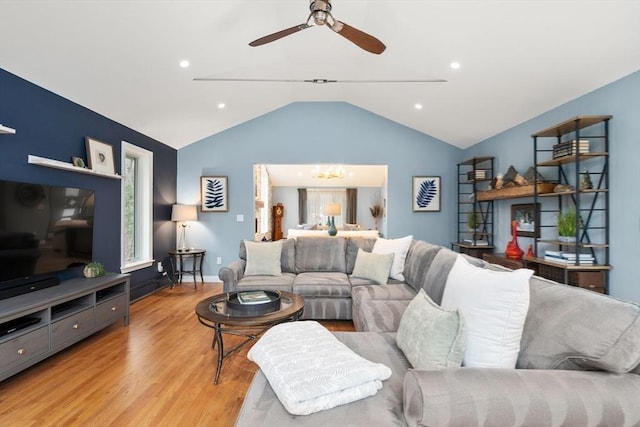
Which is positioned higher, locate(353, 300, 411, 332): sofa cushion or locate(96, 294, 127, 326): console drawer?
locate(353, 300, 411, 332): sofa cushion

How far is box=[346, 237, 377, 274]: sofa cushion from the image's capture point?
4121 mm

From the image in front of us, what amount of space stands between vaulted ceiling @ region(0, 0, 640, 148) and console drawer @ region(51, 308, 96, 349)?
6.91 ft

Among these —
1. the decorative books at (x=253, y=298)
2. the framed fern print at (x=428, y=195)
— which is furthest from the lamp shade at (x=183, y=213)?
A: the framed fern print at (x=428, y=195)

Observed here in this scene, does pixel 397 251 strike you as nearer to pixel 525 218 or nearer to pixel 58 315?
pixel 525 218

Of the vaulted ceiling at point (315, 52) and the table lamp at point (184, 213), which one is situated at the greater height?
the vaulted ceiling at point (315, 52)

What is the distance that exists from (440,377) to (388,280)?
8.32 ft

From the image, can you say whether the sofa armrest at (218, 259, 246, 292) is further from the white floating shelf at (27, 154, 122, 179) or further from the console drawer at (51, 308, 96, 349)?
the white floating shelf at (27, 154, 122, 179)

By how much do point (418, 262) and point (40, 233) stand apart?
3381 millimetres

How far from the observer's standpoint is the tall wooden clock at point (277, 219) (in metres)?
11.2

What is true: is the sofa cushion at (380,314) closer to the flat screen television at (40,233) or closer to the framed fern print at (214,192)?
the flat screen television at (40,233)

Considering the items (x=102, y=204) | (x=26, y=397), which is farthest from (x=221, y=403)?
(x=102, y=204)

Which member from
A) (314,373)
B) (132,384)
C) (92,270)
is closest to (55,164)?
(92,270)

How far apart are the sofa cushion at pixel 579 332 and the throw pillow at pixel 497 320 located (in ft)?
0.25

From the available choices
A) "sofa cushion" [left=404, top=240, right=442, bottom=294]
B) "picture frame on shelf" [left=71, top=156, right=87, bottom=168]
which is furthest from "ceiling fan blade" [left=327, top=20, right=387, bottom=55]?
"picture frame on shelf" [left=71, top=156, right=87, bottom=168]
